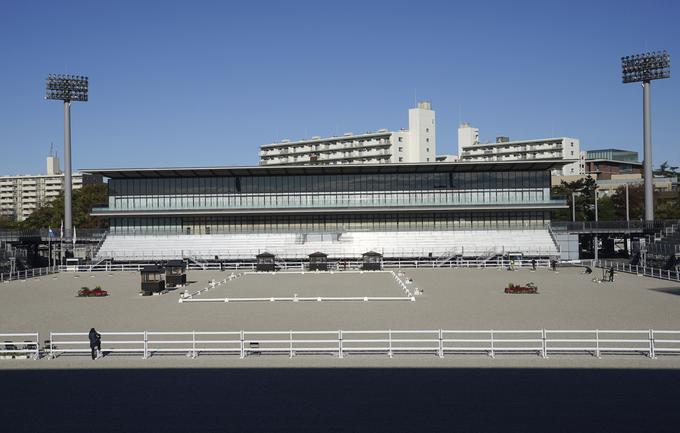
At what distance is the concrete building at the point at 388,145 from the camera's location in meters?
135

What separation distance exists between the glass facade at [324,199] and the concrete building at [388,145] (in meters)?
44.5

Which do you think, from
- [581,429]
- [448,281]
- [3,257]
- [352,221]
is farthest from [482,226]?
[581,429]

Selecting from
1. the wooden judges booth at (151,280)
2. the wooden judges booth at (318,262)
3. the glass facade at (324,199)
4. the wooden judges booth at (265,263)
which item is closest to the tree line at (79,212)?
the glass facade at (324,199)

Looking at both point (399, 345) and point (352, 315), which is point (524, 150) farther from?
point (399, 345)

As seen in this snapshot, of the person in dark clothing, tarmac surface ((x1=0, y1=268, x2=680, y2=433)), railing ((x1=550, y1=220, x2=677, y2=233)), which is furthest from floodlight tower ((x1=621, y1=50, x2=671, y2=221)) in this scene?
the person in dark clothing

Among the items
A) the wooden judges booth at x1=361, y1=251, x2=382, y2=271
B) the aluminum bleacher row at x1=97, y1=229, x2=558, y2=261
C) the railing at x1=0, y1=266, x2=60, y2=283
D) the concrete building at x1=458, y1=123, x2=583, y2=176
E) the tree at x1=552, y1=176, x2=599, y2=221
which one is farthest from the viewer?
the concrete building at x1=458, y1=123, x2=583, y2=176

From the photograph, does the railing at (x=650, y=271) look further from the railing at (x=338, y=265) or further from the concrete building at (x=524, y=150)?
the concrete building at (x=524, y=150)

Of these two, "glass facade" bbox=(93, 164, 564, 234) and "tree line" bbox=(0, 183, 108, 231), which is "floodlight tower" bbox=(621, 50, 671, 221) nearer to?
"glass facade" bbox=(93, 164, 564, 234)

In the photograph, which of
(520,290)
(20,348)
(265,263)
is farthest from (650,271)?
(20,348)

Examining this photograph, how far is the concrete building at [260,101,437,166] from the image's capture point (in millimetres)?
135113

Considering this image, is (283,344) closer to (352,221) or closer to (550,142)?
(352,221)

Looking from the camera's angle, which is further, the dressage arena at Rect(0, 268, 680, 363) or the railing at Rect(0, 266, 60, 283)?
the railing at Rect(0, 266, 60, 283)

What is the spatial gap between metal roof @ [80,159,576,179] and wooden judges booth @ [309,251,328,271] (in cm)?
1495

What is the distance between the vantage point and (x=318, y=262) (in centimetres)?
7338
